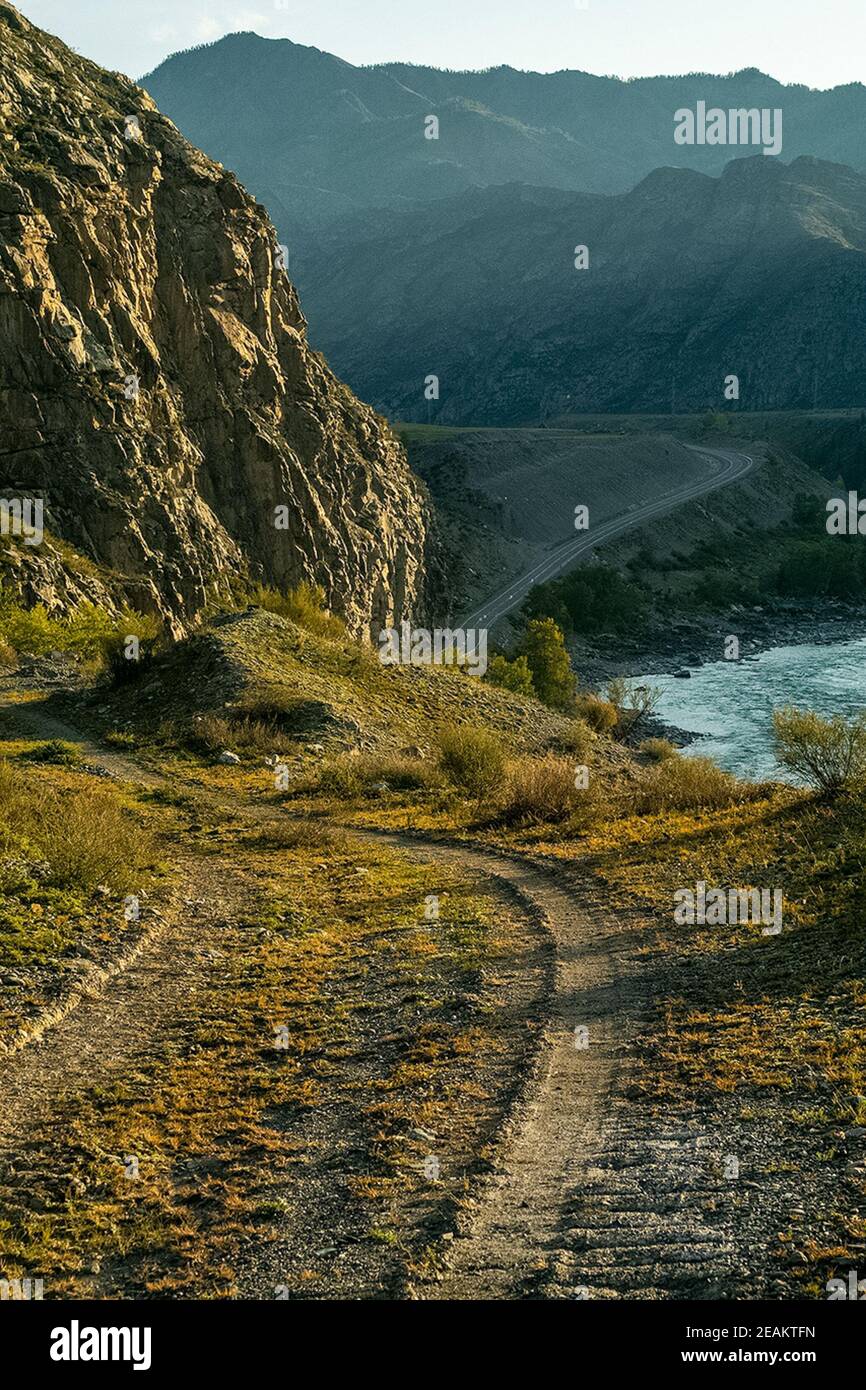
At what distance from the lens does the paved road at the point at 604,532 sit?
89.3m

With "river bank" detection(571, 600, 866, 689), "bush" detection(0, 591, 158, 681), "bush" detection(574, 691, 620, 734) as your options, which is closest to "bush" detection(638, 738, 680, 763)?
"bush" detection(574, 691, 620, 734)

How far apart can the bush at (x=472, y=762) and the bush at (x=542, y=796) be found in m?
1.98

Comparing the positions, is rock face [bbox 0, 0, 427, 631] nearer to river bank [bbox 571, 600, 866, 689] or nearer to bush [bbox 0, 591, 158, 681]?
bush [bbox 0, 591, 158, 681]

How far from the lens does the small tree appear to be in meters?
58.5

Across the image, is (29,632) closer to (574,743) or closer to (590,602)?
(574,743)

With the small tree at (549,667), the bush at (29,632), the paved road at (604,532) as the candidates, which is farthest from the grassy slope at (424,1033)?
the paved road at (604,532)

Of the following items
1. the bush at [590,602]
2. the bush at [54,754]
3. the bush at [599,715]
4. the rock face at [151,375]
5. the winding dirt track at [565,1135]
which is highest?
the rock face at [151,375]

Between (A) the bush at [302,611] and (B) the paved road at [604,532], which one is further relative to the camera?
(B) the paved road at [604,532]

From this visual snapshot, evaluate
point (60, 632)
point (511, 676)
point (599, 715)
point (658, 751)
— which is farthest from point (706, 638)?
point (60, 632)

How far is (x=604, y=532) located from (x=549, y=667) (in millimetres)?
56505

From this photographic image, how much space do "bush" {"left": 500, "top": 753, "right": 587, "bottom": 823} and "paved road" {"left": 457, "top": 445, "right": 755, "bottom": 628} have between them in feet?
196

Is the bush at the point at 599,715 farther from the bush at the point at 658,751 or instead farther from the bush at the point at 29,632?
the bush at the point at 29,632

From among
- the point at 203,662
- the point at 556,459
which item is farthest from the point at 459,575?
the point at 203,662

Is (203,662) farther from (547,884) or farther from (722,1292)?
(722,1292)
